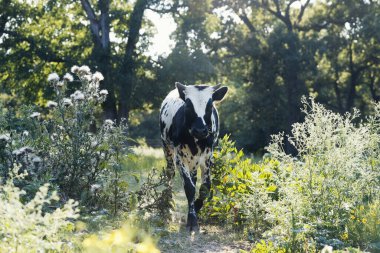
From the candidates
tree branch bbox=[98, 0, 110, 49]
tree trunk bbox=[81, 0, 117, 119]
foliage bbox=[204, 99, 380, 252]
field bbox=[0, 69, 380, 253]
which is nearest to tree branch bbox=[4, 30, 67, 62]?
tree trunk bbox=[81, 0, 117, 119]

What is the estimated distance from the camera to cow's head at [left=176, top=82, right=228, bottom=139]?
712 centimetres

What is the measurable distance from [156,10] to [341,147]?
57.6 ft

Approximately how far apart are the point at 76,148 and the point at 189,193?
1.71 m

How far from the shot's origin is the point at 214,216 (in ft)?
26.0

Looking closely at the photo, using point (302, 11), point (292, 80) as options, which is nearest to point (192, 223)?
point (292, 80)

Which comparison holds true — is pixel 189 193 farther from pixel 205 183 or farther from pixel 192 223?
pixel 192 223

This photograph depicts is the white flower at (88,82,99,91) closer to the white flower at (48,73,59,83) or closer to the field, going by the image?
the field

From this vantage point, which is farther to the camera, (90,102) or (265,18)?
(265,18)

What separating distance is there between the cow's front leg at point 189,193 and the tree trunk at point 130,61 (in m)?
13.9

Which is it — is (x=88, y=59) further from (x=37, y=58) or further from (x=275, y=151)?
(x=275, y=151)

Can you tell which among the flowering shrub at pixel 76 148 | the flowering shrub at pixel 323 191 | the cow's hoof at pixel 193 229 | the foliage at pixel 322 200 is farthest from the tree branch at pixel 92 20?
the flowering shrub at pixel 323 191

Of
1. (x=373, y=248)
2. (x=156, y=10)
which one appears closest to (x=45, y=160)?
(x=373, y=248)

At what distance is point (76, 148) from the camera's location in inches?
283

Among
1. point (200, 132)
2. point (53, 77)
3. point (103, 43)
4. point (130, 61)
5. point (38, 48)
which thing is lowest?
point (200, 132)
